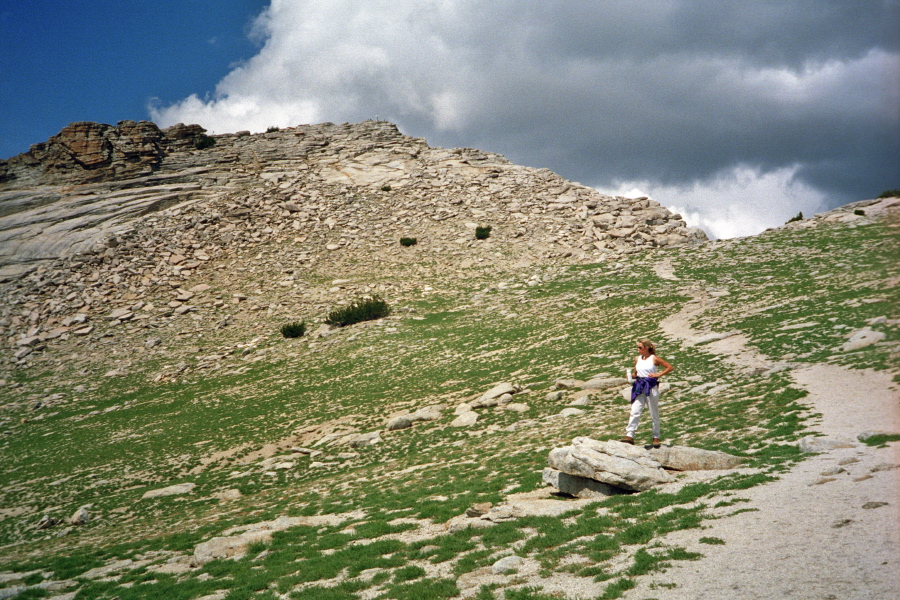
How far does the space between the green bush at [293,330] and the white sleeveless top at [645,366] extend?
36194 mm

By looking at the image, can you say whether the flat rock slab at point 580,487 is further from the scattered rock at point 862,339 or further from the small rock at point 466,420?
the scattered rock at point 862,339

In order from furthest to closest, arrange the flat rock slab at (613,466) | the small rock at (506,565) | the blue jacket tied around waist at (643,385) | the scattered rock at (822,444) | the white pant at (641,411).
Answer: the blue jacket tied around waist at (643,385)
the white pant at (641,411)
the scattered rock at (822,444)
the flat rock slab at (613,466)
the small rock at (506,565)

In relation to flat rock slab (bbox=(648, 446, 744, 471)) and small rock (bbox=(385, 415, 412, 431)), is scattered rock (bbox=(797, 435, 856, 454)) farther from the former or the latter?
small rock (bbox=(385, 415, 412, 431))

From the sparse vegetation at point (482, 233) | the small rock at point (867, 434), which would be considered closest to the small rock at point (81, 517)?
the small rock at point (867, 434)

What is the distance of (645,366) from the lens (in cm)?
Result: 1688

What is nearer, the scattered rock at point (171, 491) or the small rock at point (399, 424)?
the scattered rock at point (171, 491)

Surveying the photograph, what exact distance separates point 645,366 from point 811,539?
733 centimetres

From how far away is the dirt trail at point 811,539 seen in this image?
850 centimetres

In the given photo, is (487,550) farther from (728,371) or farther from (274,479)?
(728,371)

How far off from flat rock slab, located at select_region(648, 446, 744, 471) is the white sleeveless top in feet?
7.64

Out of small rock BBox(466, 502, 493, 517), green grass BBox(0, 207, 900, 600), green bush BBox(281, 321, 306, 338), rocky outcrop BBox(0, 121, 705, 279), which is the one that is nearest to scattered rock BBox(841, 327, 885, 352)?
green grass BBox(0, 207, 900, 600)

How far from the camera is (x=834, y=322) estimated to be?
27.7 metres

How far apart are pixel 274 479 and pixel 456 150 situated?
65.6m

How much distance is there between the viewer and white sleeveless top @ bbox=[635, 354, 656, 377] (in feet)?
55.2
